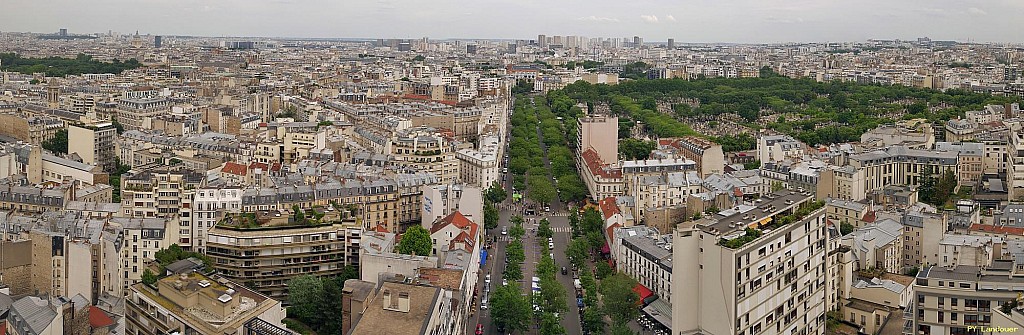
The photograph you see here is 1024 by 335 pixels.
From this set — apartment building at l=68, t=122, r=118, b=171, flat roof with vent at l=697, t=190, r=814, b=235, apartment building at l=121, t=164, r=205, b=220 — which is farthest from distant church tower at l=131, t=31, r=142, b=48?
flat roof with vent at l=697, t=190, r=814, b=235

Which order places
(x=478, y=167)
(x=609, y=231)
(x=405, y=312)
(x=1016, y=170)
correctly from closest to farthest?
1. (x=405, y=312)
2. (x=609, y=231)
3. (x=1016, y=170)
4. (x=478, y=167)

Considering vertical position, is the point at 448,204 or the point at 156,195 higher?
the point at 156,195

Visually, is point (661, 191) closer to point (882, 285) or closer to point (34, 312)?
point (882, 285)

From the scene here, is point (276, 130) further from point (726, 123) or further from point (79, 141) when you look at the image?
point (726, 123)

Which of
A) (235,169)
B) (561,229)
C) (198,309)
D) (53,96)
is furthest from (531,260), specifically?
(53,96)

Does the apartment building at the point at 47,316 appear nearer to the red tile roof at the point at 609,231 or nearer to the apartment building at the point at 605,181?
the red tile roof at the point at 609,231

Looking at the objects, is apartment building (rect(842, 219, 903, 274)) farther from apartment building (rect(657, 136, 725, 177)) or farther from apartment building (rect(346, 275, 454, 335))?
apartment building (rect(657, 136, 725, 177))

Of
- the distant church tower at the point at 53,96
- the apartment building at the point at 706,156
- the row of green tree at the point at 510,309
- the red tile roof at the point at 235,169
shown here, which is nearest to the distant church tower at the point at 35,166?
the red tile roof at the point at 235,169
